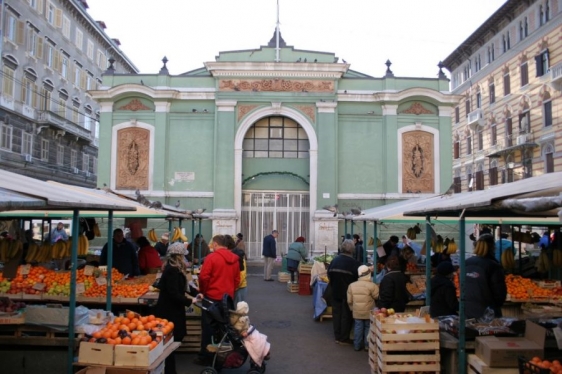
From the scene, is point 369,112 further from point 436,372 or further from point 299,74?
point 436,372

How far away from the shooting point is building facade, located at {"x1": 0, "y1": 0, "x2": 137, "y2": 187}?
26948mm

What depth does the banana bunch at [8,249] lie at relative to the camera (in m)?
7.89

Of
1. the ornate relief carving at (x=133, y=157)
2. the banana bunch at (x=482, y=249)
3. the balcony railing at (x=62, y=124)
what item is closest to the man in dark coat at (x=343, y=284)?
the banana bunch at (x=482, y=249)

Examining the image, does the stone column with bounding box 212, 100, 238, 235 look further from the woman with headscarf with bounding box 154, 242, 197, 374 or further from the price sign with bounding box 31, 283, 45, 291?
the woman with headscarf with bounding box 154, 242, 197, 374

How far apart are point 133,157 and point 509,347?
66.9 ft

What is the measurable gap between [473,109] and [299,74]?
2345 centimetres

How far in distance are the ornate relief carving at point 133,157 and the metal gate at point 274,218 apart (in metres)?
4.83

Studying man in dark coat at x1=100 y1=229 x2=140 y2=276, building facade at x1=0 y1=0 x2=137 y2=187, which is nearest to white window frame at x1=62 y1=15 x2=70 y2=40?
building facade at x1=0 y1=0 x2=137 y2=187

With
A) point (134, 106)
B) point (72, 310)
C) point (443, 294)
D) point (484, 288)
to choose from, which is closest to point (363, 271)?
point (443, 294)

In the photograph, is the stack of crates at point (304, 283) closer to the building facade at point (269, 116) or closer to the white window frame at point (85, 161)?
the building facade at point (269, 116)

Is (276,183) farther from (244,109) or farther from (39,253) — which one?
(39,253)

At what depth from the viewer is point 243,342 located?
22.4 feet

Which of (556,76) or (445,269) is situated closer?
(445,269)

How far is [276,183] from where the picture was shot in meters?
24.0
